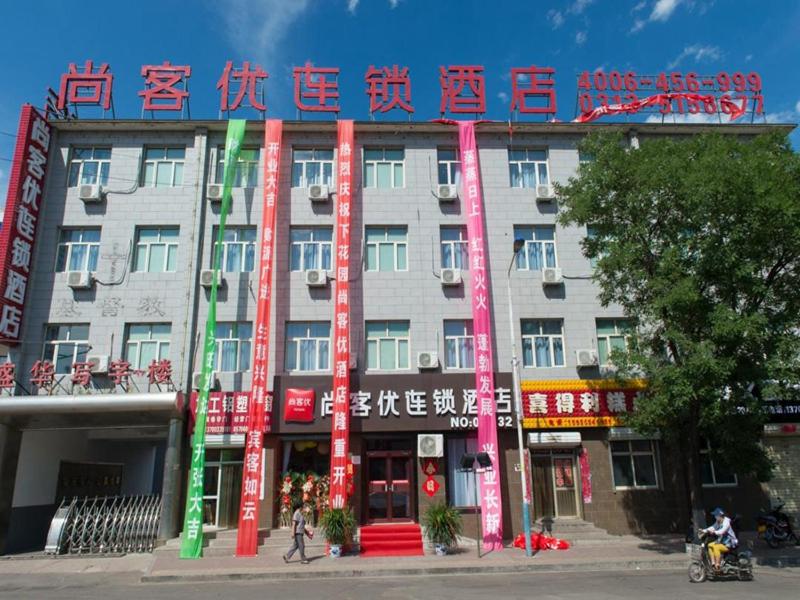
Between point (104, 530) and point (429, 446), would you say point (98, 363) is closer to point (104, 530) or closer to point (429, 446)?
point (104, 530)

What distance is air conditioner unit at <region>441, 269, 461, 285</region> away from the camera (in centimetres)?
1725

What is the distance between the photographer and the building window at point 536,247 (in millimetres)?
17953

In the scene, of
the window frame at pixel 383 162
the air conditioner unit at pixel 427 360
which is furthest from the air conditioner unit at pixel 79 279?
the air conditioner unit at pixel 427 360

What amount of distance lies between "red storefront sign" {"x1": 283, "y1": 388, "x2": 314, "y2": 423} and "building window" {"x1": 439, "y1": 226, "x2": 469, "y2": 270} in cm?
570

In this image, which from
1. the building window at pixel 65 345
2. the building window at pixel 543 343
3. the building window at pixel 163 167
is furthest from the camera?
the building window at pixel 163 167

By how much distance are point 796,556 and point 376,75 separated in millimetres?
17021

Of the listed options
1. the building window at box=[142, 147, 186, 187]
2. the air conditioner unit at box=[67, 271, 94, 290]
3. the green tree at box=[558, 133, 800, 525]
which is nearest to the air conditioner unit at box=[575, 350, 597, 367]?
the green tree at box=[558, 133, 800, 525]

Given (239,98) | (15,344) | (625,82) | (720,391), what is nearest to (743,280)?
(720,391)

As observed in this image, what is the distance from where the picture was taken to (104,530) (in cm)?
1509

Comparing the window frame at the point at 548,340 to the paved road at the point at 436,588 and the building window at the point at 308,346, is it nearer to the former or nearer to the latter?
the building window at the point at 308,346

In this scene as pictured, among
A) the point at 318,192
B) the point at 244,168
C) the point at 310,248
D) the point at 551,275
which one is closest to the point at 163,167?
the point at 244,168

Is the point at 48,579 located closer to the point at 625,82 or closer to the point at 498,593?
the point at 498,593

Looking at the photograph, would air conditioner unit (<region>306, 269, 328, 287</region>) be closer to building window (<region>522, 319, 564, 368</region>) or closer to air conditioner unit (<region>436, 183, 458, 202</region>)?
air conditioner unit (<region>436, 183, 458, 202</region>)

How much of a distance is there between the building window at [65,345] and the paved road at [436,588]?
5.92 m
